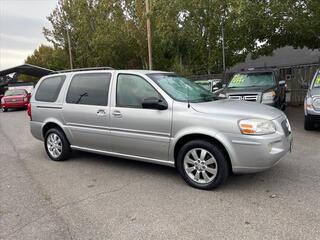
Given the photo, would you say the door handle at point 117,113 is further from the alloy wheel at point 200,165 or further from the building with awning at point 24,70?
the building with awning at point 24,70

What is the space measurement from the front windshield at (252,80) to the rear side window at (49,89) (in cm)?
617

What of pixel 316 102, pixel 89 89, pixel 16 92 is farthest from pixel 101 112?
pixel 16 92

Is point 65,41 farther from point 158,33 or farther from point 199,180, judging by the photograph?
point 199,180

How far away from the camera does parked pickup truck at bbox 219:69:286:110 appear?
31.2 ft

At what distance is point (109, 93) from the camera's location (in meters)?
5.50

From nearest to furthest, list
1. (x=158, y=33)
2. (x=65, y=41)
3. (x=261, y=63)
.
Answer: (x=158, y=33) < (x=261, y=63) < (x=65, y=41)

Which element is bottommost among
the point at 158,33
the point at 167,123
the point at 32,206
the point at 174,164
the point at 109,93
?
the point at 32,206

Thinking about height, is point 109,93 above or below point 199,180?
above

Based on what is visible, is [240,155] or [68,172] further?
[68,172]

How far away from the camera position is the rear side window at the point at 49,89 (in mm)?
6371

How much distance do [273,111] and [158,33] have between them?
1838 cm

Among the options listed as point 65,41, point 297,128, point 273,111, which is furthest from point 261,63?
point 273,111

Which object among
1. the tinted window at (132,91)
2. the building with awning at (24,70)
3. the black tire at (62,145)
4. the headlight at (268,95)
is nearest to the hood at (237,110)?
the tinted window at (132,91)

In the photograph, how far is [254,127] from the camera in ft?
14.1
